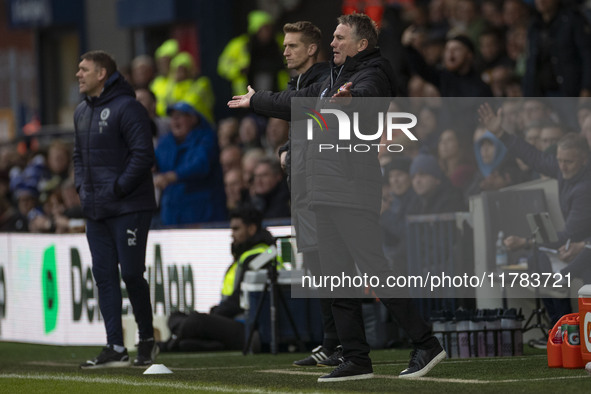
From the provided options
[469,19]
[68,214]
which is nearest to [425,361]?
[469,19]

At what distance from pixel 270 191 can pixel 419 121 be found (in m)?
2.41

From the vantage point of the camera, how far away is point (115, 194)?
9.85 meters

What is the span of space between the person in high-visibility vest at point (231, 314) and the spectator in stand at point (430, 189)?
1.34m

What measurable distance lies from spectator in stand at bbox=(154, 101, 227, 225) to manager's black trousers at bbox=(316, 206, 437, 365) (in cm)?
556

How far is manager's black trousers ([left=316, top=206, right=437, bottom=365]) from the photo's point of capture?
7.85m

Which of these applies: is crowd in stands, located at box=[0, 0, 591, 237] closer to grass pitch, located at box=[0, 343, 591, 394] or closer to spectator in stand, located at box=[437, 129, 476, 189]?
spectator in stand, located at box=[437, 129, 476, 189]

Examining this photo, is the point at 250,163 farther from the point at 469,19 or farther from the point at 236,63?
the point at 236,63

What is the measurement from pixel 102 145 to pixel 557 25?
4.99m

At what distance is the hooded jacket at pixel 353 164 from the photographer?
25.8 feet

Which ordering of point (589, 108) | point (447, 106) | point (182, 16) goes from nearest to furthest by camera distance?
point (589, 108) → point (447, 106) → point (182, 16)

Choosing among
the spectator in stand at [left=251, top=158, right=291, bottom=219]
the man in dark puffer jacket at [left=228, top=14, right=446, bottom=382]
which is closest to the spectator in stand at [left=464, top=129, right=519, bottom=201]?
the spectator in stand at [left=251, top=158, right=291, bottom=219]

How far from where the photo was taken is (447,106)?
39.1 ft

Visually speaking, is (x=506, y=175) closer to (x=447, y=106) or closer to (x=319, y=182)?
(x=447, y=106)

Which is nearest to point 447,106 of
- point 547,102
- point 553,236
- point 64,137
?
point 547,102
